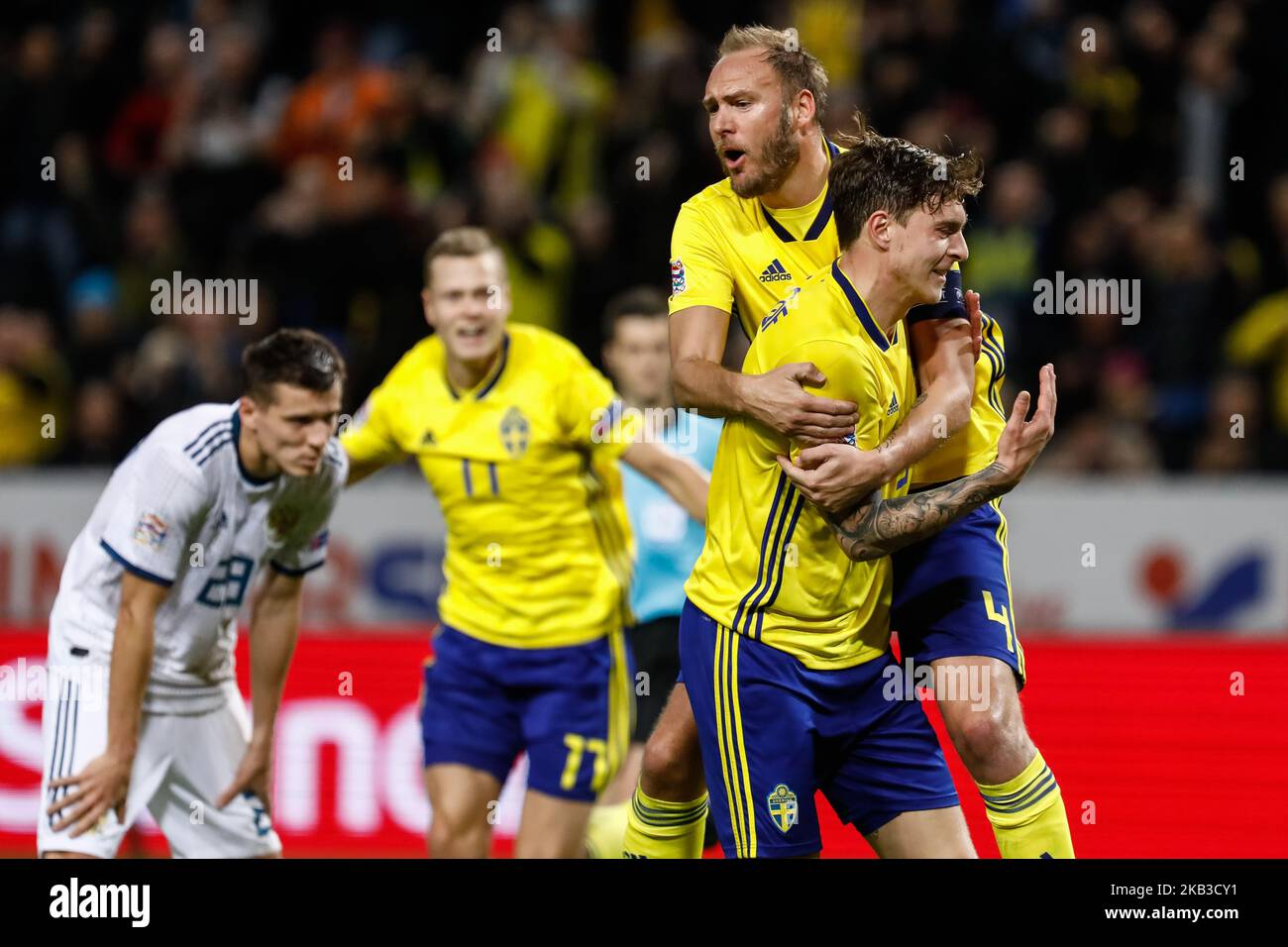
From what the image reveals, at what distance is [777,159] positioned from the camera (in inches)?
207

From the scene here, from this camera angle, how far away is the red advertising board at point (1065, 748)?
7688 mm

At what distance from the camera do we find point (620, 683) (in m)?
7.07

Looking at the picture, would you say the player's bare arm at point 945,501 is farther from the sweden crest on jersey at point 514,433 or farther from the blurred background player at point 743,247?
the sweden crest on jersey at point 514,433

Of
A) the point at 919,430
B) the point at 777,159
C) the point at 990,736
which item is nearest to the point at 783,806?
the point at 990,736

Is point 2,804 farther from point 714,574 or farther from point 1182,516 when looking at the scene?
point 1182,516

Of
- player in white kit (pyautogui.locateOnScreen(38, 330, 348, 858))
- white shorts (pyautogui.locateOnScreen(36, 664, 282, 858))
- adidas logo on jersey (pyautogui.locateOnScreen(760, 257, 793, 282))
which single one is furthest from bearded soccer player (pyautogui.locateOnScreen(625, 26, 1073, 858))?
white shorts (pyautogui.locateOnScreen(36, 664, 282, 858))

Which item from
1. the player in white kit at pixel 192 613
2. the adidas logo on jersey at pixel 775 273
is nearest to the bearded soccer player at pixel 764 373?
the adidas logo on jersey at pixel 775 273

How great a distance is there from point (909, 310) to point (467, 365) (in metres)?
2.30

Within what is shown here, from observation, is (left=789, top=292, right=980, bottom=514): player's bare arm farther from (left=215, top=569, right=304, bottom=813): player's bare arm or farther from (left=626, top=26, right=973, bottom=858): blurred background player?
(left=215, top=569, right=304, bottom=813): player's bare arm

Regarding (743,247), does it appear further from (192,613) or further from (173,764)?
(173,764)

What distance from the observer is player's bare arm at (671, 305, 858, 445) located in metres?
4.64

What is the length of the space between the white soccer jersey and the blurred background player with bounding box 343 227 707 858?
2.16 ft
